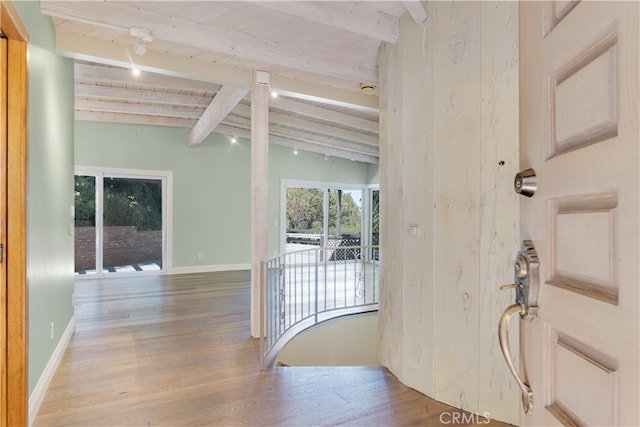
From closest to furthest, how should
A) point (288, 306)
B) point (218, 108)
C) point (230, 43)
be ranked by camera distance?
point (230, 43)
point (288, 306)
point (218, 108)

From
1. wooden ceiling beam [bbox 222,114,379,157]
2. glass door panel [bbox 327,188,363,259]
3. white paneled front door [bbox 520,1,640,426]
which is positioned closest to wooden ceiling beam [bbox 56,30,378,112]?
wooden ceiling beam [bbox 222,114,379,157]

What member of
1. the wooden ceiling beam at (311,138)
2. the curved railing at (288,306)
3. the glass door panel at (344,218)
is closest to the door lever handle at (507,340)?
the curved railing at (288,306)

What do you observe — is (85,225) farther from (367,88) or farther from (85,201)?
(367,88)

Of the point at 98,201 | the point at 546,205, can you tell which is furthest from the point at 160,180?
the point at 546,205

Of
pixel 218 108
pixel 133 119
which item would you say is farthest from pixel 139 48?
pixel 133 119

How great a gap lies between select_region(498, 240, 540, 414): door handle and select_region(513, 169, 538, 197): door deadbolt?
11 cm

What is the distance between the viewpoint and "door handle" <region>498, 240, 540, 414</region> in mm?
768

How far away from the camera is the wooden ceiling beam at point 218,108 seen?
168 inches

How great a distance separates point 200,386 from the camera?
2471mm

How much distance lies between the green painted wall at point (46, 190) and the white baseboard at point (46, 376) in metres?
0.05

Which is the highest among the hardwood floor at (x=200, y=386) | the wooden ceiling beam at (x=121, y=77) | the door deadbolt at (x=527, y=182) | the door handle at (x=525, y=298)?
the wooden ceiling beam at (x=121, y=77)

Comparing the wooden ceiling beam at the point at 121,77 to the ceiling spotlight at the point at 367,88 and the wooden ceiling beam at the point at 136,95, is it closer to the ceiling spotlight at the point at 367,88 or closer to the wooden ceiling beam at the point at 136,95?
the wooden ceiling beam at the point at 136,95

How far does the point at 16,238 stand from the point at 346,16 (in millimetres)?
2575

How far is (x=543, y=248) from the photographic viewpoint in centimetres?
75
